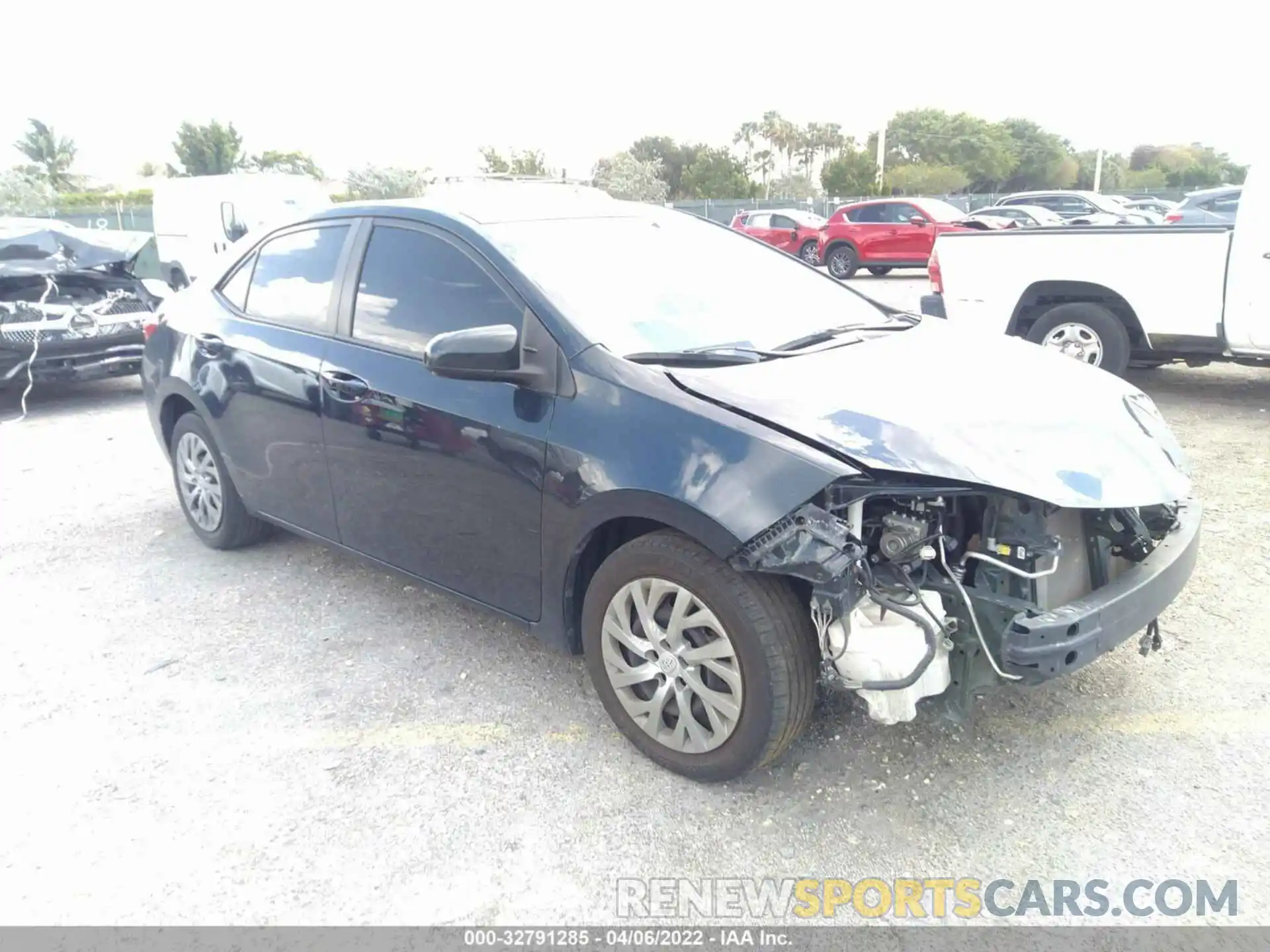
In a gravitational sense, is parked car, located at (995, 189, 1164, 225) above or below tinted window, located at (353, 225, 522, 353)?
above

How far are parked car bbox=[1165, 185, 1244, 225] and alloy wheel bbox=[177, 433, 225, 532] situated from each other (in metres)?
14.6

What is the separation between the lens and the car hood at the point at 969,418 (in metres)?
2.67

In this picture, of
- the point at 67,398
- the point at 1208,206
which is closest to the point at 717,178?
Result: the point at 1208,206

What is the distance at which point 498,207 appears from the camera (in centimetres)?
387

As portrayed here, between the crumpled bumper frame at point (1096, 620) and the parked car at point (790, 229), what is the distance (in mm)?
21013

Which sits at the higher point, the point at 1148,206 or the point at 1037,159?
the point at 1037,159

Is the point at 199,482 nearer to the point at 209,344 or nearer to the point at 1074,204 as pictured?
the point at 209,344

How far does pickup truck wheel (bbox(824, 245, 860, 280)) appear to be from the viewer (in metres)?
21.2

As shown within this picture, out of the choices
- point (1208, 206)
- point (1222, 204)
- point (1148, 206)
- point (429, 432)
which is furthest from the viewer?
point (1148, 206)

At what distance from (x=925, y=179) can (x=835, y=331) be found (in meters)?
61.2

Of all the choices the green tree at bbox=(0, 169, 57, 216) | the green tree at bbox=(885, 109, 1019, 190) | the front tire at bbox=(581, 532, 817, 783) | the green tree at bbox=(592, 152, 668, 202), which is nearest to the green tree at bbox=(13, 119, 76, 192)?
the green tree at bbox=(0, 169, 57, 216)

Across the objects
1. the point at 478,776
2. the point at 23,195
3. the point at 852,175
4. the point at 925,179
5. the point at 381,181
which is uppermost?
the point at 925,179

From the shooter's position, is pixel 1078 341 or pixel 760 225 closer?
pixel 1078 341

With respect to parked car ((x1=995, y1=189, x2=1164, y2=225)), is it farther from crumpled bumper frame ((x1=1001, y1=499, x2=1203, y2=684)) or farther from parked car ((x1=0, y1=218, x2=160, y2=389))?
crumpled bumper frame ((x1=1001, y1=499, x2=1203, y2=684))
